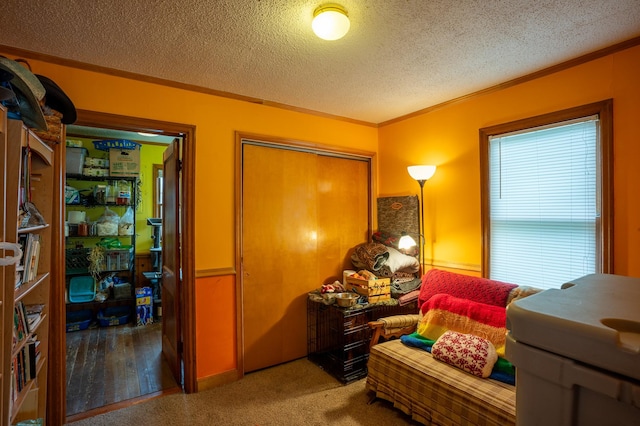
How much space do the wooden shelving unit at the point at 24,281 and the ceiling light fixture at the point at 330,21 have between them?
138 cm

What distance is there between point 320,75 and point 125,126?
4.85ft

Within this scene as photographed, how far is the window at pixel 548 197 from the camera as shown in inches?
81.7

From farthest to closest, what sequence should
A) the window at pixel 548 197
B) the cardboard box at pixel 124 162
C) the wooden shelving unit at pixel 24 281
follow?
the cardboard box at pixel 124 162
the window at pixel 548 197
the wooden shelving unit at pixel 24 281

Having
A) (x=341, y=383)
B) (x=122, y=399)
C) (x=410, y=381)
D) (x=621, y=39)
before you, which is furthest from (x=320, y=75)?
(x=122, y=399)

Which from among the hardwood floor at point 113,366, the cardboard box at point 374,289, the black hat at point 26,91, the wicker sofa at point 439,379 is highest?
the black hat at point 26,91

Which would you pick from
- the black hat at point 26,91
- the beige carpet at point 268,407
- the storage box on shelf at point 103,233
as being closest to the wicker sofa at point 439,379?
the beige carpet at point 268,407

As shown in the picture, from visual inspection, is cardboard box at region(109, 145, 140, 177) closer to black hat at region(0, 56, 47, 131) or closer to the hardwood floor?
the hardwood floor

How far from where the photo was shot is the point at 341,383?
8.61 ft

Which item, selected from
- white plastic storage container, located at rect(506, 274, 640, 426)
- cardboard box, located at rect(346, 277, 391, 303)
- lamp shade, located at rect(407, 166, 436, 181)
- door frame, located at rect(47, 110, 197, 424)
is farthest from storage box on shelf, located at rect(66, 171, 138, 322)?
white plastic storage container, located at rect(506, 274, 640, 426)

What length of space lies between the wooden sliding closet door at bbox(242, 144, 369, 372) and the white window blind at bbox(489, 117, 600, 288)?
1444mm

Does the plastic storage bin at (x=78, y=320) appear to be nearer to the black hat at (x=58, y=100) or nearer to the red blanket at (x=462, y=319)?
the black hat at (x=58, y=100)

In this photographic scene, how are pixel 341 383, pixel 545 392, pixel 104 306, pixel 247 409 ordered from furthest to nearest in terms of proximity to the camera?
pixel 104 306 → pixel 341 383 → pixel 247 409 → pixel 545 392

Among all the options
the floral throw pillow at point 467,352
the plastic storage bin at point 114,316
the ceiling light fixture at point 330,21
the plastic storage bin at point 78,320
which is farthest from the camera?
the plastic storage bin at point 114,316

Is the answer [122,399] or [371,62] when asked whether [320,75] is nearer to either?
[371,62]
